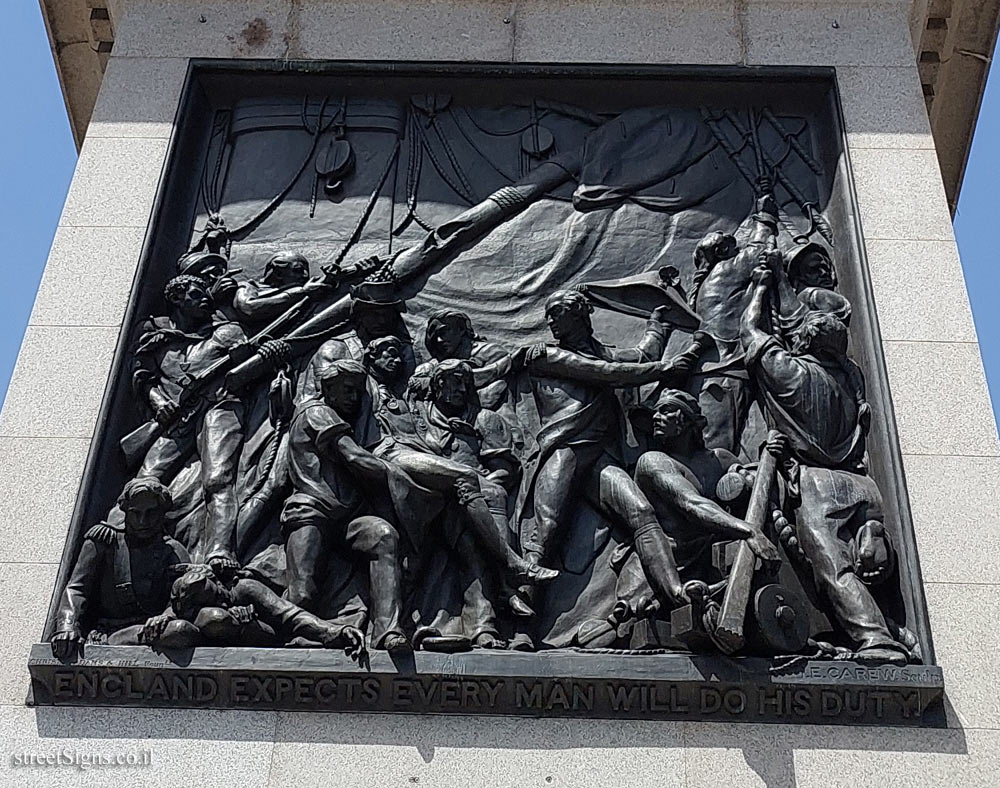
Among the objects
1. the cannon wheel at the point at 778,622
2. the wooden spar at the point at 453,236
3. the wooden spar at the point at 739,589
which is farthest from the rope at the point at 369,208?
the cannon wheel at the point at 778,622

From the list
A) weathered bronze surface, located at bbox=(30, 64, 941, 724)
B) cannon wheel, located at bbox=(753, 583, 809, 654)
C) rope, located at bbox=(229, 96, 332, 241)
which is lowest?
cannon wheel, located at bbox=(753, 583, 809, 654)

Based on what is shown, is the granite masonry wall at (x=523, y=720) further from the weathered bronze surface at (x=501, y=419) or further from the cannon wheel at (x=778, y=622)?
the cannon wheel at (x=778, y=622)

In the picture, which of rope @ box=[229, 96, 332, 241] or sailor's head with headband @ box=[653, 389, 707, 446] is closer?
sailor's head with headband @ box=[653, 389, 707, 446]

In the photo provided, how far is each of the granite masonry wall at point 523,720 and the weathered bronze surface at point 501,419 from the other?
19cm

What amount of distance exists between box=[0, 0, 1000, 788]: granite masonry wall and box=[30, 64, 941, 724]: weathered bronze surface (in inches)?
7.3

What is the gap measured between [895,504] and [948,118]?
6141mm

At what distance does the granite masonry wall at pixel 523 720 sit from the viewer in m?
8.58

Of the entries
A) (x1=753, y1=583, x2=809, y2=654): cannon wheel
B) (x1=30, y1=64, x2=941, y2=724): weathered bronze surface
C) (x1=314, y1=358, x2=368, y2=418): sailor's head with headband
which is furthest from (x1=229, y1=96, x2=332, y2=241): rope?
(x1=753, y1=583, x2=809, y2=654): cannon wheel

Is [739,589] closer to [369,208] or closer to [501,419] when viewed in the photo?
[501,419]

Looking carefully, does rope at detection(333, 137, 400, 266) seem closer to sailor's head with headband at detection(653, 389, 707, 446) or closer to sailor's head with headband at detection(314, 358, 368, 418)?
sailor's head with headband at detection(314, 358, 368, 418)

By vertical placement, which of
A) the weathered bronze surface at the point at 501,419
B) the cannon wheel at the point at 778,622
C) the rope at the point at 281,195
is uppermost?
the rope at the point at 281,195

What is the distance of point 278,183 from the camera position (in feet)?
39.0

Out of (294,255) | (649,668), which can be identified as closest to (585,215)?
(294,255)

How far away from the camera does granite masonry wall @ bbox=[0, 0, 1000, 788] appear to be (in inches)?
338
